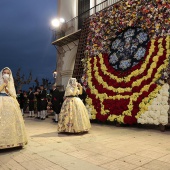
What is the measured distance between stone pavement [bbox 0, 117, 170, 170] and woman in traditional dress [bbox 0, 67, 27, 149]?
229 millimetres

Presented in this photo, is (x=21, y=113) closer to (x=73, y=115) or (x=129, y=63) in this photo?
(x=73, y=115)

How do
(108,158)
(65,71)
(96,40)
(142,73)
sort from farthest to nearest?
(65,71), (96,40), (142,73), (108,158)

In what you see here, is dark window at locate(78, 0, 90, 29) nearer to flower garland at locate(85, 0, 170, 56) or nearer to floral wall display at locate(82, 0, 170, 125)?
flower garland at locate(85, 0, 170, 56)

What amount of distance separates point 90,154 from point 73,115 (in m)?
2.41

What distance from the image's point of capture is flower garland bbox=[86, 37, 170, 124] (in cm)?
730

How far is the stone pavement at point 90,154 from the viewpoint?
356cm

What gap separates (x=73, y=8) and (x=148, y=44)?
29.9ft

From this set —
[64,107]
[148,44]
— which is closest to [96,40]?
[148,44]

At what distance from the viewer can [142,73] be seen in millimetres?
7758

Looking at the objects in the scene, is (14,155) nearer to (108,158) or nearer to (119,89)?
(108,158)

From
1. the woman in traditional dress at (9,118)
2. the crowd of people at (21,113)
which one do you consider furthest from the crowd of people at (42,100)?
the woman in traditional dress at (9,118)

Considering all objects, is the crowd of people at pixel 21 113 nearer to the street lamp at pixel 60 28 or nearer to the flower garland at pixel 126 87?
the flower garland at pixel 126 87

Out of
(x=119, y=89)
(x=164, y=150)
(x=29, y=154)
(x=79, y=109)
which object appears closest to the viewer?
(x=29, y=154)

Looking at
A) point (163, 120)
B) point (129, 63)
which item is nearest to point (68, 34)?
point (129, 63)
